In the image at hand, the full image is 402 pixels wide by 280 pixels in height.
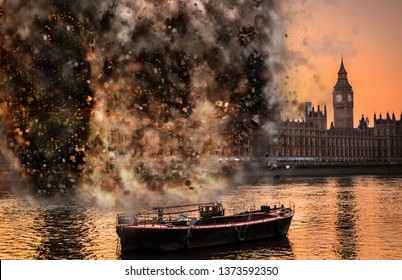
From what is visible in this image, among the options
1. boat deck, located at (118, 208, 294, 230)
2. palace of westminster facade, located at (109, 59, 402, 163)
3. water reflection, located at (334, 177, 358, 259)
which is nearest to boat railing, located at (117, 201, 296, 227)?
boat deck, located at (118, 208, 294, 230)

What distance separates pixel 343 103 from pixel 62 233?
95.8 metres

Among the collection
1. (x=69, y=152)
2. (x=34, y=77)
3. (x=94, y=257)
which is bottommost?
(x=94, y=257)

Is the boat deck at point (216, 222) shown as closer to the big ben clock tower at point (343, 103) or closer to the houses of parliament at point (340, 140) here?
the houses of parliament at point (340, 140)

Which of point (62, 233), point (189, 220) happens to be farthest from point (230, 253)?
point (62, 233)

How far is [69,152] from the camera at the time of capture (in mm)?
18250

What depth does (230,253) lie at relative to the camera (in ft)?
64.0

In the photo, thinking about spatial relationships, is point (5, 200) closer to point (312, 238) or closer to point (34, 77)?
point (312, 238)

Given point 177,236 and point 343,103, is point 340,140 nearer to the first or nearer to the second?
point 343,103

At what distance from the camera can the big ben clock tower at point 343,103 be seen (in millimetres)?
113688

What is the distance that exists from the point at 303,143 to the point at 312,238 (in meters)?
71.5

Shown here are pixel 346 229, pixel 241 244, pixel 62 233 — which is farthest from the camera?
pixel 346 229

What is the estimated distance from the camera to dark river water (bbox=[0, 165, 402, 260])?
19016 mm
